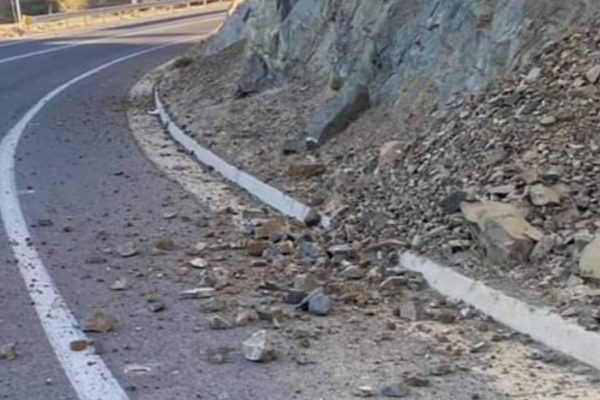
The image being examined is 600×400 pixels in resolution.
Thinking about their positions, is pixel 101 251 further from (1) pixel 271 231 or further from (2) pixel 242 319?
(2) pixel 242 319

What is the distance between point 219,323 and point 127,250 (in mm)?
1841

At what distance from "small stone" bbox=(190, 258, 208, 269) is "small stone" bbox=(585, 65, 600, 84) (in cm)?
320

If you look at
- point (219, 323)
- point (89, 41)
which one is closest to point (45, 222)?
point (219, 323)

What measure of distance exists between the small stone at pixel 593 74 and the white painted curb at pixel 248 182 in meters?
2.23

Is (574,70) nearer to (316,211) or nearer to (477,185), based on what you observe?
(477,185)

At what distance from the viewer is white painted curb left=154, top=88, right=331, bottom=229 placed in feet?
27.7

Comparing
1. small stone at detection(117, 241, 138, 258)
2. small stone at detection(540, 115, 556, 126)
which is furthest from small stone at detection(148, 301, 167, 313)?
small stone at detection(540, 115, 556, 126)

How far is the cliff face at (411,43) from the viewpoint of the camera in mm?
8891

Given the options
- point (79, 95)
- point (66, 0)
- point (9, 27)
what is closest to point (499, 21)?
point (79, 95)

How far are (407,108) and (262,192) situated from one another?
158 centimetres

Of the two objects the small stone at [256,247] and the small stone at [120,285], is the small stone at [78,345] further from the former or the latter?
the small stone at [256,247]

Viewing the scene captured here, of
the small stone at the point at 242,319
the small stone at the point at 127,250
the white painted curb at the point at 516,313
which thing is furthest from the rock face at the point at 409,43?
the small stone at the point at 242,319

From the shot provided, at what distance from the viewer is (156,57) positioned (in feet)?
82.2

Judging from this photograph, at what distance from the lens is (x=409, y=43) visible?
10.5 metres
